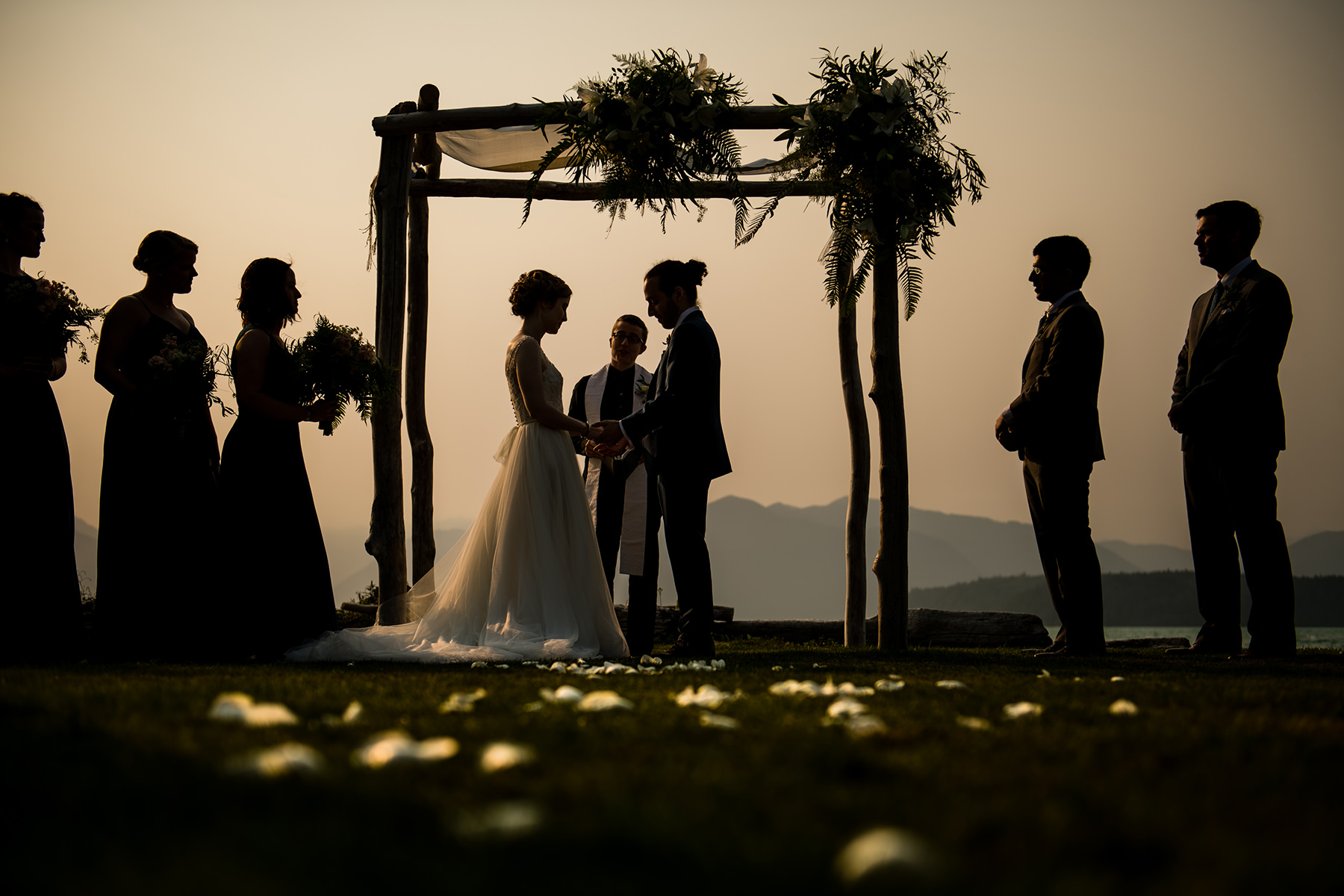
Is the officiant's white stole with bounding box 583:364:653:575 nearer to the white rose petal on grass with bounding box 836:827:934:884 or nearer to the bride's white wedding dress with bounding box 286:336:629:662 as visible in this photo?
the bride's white wedding dress with bounding box 286:336:629:662

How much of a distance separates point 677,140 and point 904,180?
1.81m

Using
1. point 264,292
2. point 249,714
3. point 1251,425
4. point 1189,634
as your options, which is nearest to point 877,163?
point 1251,425

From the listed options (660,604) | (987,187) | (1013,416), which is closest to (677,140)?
(987,187)

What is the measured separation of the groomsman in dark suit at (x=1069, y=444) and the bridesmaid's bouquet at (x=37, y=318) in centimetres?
592

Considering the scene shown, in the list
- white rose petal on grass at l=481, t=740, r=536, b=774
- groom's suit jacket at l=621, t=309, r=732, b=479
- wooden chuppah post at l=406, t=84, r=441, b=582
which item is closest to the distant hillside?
wooden chuppah post at l=406, t=84, r=441, b=582

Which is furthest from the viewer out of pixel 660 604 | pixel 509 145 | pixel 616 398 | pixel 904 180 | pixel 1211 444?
pixel 660 604

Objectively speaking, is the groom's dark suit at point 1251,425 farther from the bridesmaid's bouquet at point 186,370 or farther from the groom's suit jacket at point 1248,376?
the bridesmaid's bouquet at point 186,370

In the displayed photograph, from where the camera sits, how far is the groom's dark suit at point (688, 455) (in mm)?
6164

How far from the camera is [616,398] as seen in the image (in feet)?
26.4

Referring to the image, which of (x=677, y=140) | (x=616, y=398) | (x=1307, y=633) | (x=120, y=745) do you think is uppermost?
(x=677, y=140)

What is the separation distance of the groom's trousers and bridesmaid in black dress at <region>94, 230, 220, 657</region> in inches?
Result: 114

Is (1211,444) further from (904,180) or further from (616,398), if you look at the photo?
(616,398)

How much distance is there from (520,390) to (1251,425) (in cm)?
483

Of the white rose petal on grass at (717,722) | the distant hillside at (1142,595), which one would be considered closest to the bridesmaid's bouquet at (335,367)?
the white rose petal on grass at (717,722)
